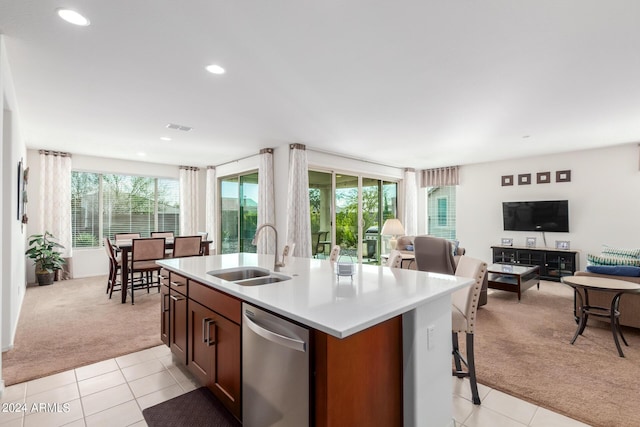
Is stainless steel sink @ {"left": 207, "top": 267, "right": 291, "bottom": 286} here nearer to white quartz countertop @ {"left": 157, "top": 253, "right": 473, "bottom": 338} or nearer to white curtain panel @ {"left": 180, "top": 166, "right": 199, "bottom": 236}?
white quartz countertop @ {"left": 157, "top": 253, "right": 473, "bottom": 338}

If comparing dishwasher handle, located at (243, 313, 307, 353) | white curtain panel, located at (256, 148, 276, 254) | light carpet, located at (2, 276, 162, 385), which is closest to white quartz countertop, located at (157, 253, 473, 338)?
dishwasher handle, located at (243, 313, 307, 353)

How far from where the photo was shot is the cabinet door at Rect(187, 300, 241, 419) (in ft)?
5.67

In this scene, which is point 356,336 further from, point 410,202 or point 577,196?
point 410,202

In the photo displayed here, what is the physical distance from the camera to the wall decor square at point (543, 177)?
6.26 m

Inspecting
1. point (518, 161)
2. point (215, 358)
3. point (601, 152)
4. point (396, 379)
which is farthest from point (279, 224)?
point (601, 152)

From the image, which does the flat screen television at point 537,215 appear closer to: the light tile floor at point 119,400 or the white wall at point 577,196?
the white wall at point 577,196

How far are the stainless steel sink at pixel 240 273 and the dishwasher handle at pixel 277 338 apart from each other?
801mm

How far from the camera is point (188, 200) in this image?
7.51m

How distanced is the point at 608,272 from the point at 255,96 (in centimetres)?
420

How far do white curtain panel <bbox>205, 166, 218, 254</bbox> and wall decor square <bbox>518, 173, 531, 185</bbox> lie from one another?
268 inches

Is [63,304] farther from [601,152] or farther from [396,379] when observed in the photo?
[601,152]

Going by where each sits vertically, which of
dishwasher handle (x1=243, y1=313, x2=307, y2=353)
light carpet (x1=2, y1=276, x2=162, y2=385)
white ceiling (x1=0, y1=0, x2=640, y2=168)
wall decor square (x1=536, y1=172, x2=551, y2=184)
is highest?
white ceiling (x1=0, y1=0, x2=640, y2=168)

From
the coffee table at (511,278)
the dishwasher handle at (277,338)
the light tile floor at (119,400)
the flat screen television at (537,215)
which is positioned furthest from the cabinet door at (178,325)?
the flat screen television at (537,215)

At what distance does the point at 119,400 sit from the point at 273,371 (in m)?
1.45
